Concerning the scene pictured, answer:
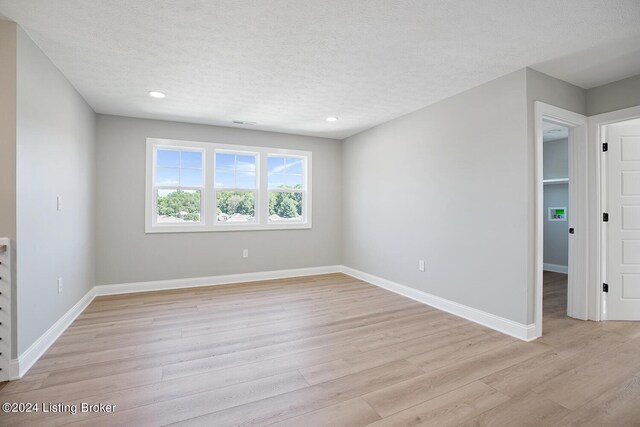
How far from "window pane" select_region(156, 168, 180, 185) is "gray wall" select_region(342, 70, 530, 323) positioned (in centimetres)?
299

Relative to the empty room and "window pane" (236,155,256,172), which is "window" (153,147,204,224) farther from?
"window pane" (236,155,256,172)

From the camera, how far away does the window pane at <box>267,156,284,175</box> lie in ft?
16.8

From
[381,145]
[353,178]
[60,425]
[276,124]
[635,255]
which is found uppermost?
[276,124]

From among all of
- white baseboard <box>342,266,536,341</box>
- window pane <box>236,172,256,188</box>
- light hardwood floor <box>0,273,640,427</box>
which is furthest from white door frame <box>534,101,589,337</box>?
window pane <box>236,172,256,188</box>

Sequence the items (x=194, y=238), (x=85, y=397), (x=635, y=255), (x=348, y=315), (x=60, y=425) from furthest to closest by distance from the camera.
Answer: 1. (x=194, y=238)
2. (x=348, y=315)
3. (x=635, y=255)
4. (x=85, y=397)
5. (x=60, y=425)

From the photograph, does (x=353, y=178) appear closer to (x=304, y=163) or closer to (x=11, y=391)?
(x=304, y=163)

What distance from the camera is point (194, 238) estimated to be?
4.55 m

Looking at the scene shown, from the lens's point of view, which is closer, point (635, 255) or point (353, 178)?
point (635, 255)

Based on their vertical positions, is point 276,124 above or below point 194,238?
above

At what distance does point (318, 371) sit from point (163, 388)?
105 centimetres

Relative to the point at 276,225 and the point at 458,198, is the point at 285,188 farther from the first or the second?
the point at 458,198

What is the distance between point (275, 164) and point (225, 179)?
89cm

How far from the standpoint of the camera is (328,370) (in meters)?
2.20

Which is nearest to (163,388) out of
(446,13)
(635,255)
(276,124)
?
(446,13)
